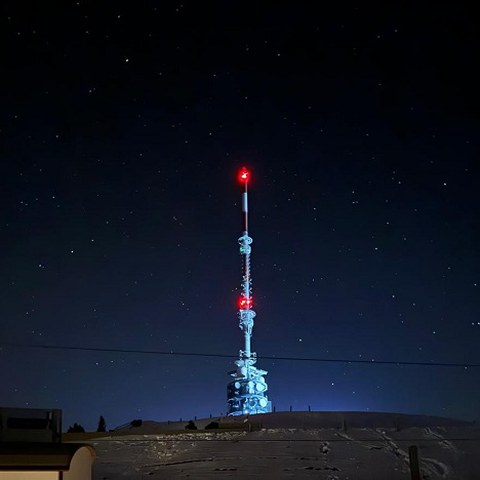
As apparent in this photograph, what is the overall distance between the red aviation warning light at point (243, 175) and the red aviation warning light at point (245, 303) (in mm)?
14296

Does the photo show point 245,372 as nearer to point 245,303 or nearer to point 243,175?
point 245,303

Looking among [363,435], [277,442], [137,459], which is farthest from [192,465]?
[363,435]

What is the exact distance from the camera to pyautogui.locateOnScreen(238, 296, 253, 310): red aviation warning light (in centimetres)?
9138

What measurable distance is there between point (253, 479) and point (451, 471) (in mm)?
8497

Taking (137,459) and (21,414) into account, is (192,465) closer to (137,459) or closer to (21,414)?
(137,459)

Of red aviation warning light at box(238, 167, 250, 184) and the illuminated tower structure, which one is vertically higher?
red aviation warning light at box(238, 167, 250, 184)

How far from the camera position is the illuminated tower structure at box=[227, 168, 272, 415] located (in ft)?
299

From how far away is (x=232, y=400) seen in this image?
9225 cm

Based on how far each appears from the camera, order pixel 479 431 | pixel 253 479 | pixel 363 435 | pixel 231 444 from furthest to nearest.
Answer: pixel 479 431
pixel 363 435
pixel 231 444
pixel 253 479

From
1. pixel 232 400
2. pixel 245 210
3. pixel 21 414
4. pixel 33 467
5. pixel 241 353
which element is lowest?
pixel 33 467

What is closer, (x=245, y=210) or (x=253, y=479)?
(x=253, y=479)

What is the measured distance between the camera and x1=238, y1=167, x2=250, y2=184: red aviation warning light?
91.5 meters

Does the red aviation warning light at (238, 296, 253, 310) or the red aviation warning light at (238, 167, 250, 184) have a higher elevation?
the red aviation warning light at (238, 167, 250, 184)

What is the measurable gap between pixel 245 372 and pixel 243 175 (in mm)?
24180
